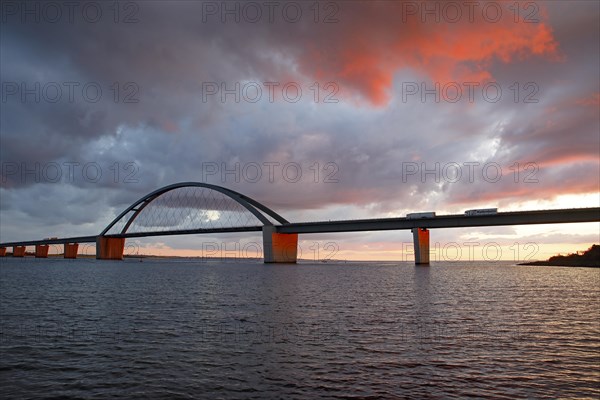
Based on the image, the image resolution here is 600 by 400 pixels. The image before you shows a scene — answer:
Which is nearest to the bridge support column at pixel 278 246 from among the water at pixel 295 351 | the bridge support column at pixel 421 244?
the bridge support column at pixel 421 244

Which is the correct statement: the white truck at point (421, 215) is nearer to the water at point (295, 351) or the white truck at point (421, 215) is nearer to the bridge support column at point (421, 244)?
the bridge support column at point (421, 244)

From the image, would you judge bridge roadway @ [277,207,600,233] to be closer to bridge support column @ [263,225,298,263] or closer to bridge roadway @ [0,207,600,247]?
bridge roadway @ [0,207,600,247]

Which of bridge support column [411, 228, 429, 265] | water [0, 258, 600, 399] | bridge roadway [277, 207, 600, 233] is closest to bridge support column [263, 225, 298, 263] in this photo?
bridge roadway [277, 207, 600, 233]

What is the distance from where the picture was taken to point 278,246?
149000 millimetres

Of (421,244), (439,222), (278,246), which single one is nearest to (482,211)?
(439,222)

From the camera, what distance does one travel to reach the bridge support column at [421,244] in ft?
414

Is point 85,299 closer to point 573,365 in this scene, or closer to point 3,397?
point 3,397

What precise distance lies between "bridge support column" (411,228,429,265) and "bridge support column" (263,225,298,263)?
4254cm

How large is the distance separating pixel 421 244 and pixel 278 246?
48.6m

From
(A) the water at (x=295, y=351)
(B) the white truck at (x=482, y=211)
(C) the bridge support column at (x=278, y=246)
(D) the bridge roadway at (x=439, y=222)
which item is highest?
(B) the white truck at (x=482, y=211)

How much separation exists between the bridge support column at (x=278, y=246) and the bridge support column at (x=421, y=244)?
4254cm

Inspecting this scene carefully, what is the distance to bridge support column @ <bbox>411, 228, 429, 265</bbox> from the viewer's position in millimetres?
126125

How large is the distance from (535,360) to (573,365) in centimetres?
135

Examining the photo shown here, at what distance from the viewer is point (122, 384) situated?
46.9ft
